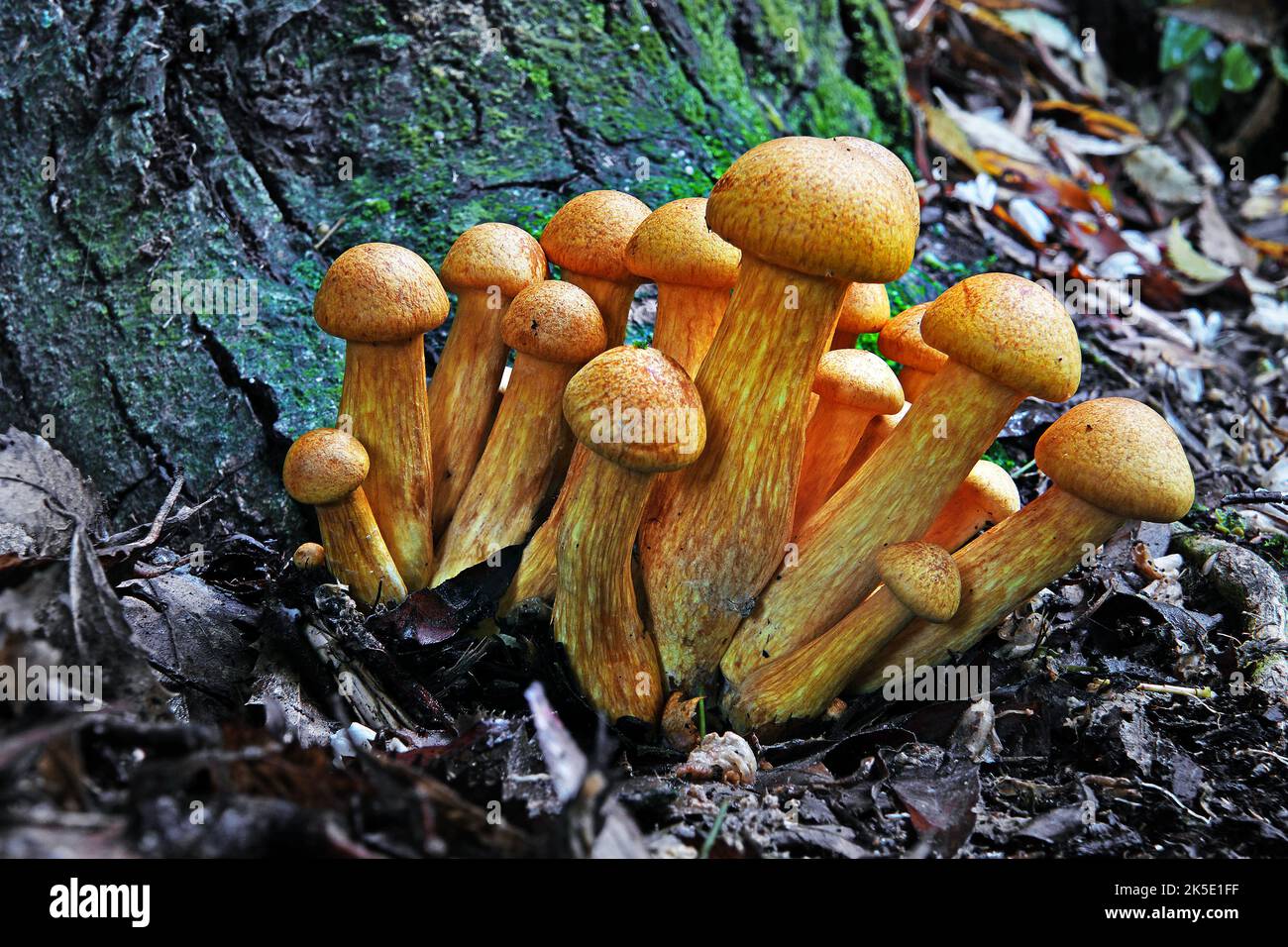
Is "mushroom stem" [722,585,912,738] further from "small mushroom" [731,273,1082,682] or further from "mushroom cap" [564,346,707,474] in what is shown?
"mushroom cap" [564,346,707,474]

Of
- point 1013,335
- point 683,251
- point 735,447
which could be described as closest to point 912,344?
point 1013,335

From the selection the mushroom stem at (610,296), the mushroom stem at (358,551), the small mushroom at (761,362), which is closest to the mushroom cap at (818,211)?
the small mushroom at (761,362)

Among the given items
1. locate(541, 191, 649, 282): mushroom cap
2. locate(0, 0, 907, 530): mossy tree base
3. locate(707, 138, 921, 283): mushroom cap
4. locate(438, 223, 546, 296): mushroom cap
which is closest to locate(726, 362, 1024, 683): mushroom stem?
locate(707, 138, 921, 283): mushroom cap

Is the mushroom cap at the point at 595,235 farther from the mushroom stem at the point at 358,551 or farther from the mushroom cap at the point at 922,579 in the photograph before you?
the mushroom cap at the point at 922,579

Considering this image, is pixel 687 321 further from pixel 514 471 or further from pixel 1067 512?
pixel 1067 512

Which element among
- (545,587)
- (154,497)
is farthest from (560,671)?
(154,497)

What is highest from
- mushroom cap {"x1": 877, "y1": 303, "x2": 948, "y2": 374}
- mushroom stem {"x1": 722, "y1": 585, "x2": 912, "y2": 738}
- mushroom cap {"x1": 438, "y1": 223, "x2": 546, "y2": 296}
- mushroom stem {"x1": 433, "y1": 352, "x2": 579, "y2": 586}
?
mushroom cap {"x1": 438, "y1": 223, "x2": 546, "y2": 296}
